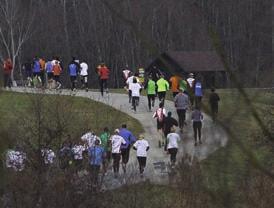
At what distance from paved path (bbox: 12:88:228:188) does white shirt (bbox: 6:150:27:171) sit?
227cm

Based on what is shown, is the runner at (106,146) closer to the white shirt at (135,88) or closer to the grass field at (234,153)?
the white shirt at (135,88)

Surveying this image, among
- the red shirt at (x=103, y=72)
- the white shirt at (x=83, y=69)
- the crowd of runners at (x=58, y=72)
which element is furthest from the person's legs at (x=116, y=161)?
the white shirt at (x=83, y=69)

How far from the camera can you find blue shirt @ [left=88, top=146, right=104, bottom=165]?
15.1 metres

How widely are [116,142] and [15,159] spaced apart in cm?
505

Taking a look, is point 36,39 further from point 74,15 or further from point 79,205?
point 79,205

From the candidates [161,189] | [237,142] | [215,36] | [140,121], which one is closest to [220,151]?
[237,142]

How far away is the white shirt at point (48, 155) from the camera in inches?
596

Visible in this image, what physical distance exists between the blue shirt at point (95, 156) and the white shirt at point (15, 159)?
1.41m

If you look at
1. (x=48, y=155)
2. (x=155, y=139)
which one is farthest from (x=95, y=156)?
(x=155, y=139)

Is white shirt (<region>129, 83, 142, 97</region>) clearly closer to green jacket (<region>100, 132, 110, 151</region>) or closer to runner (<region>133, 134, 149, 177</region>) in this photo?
runner (<region>133, 134, 149, 177</region>)

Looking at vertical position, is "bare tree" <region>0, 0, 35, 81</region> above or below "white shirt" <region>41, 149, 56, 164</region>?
above

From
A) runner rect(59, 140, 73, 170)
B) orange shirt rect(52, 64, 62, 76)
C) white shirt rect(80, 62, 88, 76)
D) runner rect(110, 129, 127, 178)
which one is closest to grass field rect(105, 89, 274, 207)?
runner rect(59, 140, 73, 170)

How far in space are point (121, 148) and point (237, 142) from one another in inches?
666

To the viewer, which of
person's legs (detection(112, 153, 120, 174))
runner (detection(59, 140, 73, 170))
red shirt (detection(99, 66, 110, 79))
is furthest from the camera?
red shirt (detection(99, 66, 110, 79))
